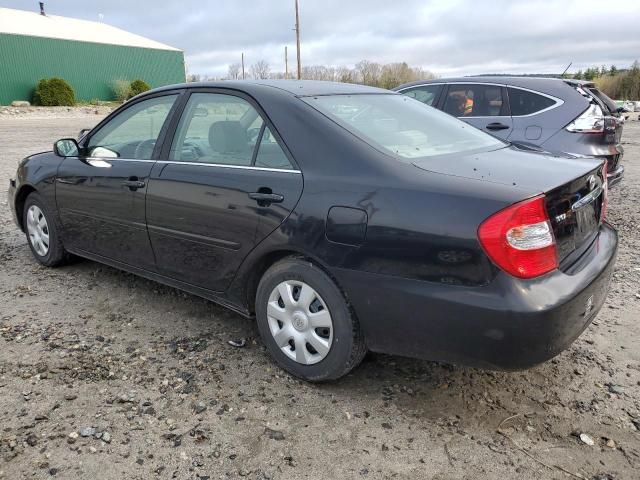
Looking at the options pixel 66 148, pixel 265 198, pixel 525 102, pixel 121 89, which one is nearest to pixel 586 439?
pixel 265 198

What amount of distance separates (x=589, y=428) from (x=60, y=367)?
2721 mm

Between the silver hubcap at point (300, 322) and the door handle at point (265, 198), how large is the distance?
1.38 feet

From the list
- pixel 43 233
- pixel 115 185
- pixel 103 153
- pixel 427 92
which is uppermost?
pixel 427 92

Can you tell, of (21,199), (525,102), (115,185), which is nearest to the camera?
(115,185)

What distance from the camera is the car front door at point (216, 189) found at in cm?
281

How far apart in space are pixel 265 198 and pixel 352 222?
0.55 meters

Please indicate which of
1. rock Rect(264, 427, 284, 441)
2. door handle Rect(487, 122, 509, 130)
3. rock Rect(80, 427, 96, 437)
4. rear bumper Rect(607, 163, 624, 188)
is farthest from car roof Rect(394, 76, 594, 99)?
rock Rect(80, 427, 96, 437)

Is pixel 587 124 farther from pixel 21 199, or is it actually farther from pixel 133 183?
pixel 21 199

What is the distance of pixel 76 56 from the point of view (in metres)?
39.2

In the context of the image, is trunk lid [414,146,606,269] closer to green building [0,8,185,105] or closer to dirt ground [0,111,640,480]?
dirt ground [0,111,640,480]

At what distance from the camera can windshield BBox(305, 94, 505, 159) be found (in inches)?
109

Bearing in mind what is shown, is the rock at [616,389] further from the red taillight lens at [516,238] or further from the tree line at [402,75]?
the tree line at [402,75]

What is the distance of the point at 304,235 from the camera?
8.55ft

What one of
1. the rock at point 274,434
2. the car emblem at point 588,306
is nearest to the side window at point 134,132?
the rock at point 274,434
